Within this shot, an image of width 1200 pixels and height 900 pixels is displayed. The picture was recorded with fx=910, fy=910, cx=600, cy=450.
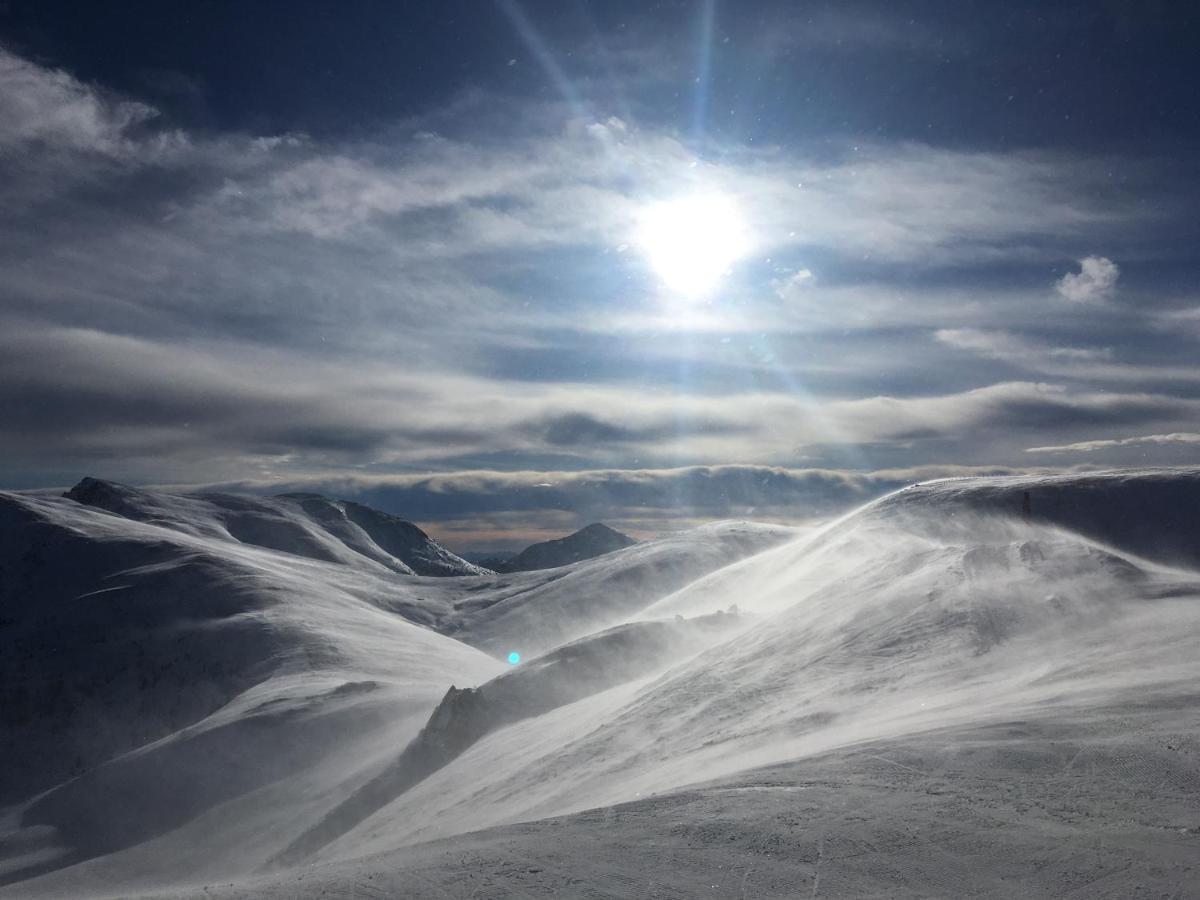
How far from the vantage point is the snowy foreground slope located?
9.59 metres

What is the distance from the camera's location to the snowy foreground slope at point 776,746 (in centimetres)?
959

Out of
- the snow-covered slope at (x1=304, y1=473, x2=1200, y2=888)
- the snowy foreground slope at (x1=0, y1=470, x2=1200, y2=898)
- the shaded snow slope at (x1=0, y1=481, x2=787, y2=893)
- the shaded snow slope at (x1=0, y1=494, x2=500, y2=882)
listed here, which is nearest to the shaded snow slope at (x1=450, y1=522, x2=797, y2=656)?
the shaded snow slope at (x1=0, y1=481, x2=787, y2=893)

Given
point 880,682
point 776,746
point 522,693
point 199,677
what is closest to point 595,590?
point 199,677

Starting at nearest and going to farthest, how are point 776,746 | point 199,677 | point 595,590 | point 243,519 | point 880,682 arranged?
point 776,746 < point 880,682 < point 199,677 < point 595,590 < point 243,519

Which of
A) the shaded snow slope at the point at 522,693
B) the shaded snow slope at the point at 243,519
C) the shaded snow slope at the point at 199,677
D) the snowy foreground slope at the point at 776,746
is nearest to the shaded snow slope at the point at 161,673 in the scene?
the shaded snow slope at the point at 199,677

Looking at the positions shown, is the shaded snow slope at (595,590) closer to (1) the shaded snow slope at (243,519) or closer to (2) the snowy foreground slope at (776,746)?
(2) the snowy foreground slope at (776,746)

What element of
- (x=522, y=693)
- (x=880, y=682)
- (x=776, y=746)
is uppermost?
(x=880, y=682)

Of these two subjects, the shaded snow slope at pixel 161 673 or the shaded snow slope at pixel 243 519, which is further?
the shaded snow slope at pixel 243 519

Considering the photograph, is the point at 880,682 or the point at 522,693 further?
the point at 522,693

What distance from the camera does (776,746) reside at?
1569cm

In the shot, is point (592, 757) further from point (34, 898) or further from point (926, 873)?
point (34, 898)

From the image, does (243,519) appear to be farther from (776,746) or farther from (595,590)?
(776,746)

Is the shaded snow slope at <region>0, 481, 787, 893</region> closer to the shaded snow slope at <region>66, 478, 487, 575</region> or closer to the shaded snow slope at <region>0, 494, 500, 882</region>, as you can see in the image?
the shaded snow slope at <region>0, 494, 500, 882</region>

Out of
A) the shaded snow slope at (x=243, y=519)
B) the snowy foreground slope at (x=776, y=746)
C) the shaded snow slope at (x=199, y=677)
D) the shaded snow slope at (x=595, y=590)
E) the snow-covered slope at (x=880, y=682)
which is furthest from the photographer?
the shaded snow slope at (x=243, y=519)
